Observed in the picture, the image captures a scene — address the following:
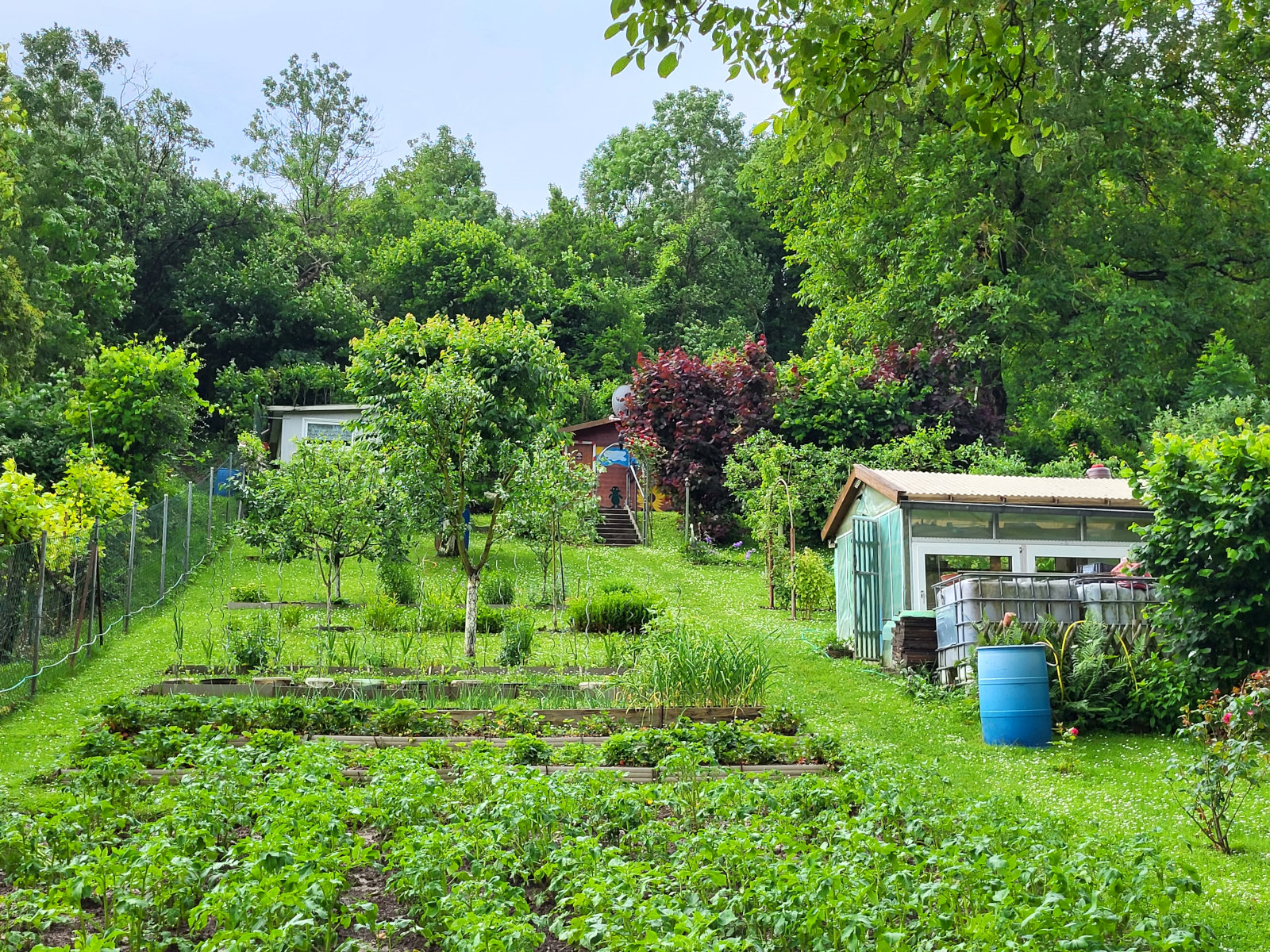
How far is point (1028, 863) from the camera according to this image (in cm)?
522

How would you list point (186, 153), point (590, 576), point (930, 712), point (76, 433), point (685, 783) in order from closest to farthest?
point (685, 783), point (930, 712), point (590, 576), point (76, 433), point (186, 153)

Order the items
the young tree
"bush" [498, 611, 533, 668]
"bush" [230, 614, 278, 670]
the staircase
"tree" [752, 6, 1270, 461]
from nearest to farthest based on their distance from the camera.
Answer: "bush" [230, 614, 278, 670] → "bush" [498, 611, 533, 668] → the young tree → the staircase → "tree" [752, 6, 1270, 461]

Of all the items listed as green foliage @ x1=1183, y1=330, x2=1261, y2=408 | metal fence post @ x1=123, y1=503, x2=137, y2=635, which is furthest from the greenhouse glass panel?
green foliage @ x1=1183, y1=330, x2=1261, y2=408

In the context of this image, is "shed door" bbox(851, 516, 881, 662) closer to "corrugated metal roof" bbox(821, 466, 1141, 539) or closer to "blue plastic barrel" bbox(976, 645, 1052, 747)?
"corrugated metal roof" bbox(821, 466, 1141, 539)

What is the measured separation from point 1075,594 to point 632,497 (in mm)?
22621

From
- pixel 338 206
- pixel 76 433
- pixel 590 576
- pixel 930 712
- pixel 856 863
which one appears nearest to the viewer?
pixel 856 863

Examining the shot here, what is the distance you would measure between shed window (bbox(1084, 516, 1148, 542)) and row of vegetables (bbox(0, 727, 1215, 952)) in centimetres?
919

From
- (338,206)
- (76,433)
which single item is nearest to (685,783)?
(76,433)

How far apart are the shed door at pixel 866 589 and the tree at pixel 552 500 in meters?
4.20

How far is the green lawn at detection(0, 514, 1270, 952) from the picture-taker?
6.69 metres

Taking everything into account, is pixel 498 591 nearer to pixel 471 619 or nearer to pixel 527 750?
pixel 471 619

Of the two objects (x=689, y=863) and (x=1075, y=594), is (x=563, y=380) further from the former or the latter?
(x=689, y=863)

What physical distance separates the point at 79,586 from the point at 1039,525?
39.7 feet

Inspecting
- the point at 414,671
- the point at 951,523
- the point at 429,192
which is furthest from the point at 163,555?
the point at 429,192
